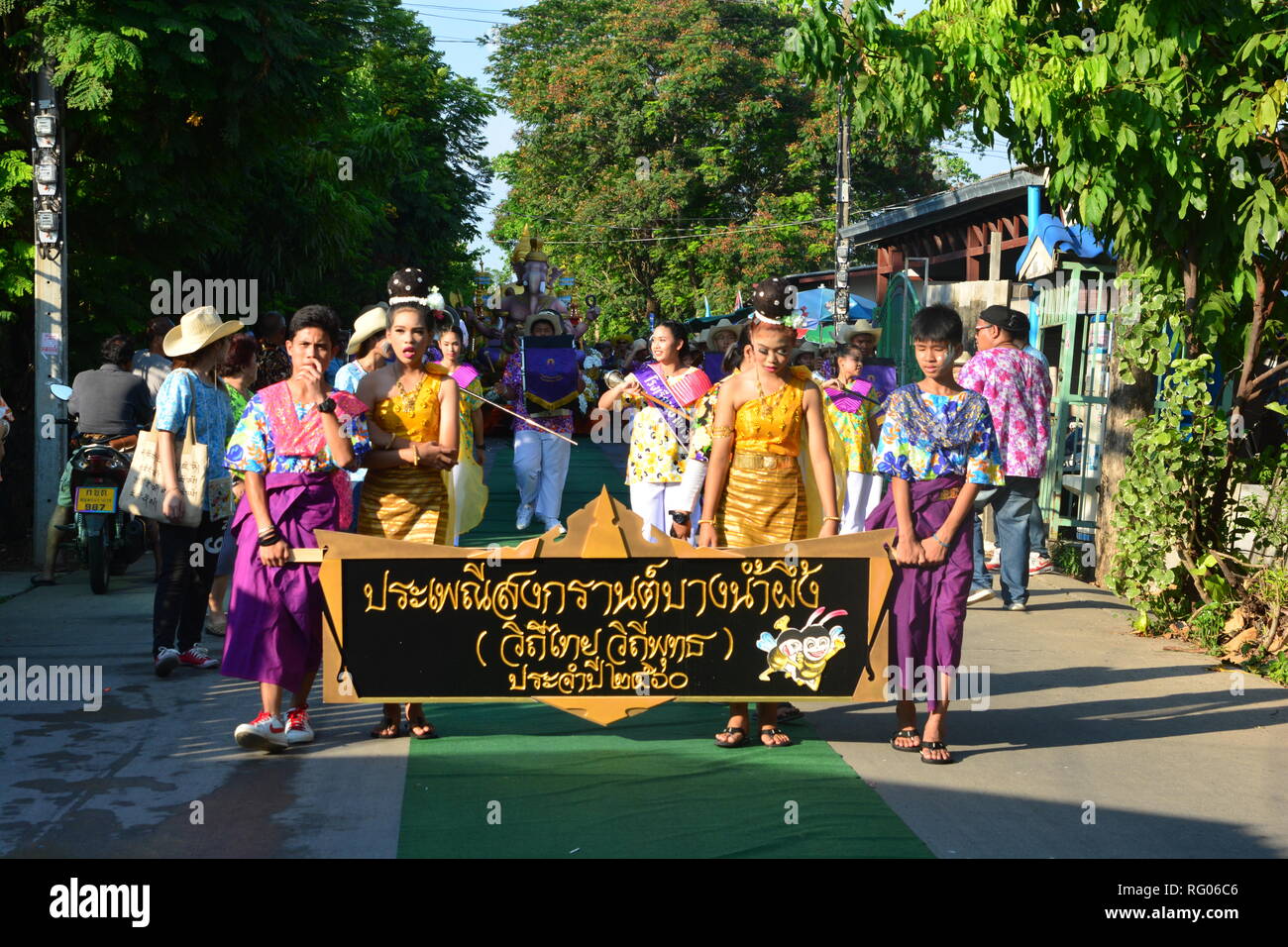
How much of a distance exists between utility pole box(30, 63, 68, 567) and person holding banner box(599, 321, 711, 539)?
4.56 meters

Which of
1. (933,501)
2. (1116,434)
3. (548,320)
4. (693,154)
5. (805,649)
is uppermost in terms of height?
(693,154)

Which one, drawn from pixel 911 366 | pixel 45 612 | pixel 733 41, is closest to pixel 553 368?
pixel 911 366

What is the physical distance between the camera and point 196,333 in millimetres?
8195

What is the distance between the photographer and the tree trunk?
10.6 m

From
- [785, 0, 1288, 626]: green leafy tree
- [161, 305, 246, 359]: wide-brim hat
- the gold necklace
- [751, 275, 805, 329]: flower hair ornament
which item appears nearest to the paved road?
[785, 0, 1288, 626]: green leafy tree

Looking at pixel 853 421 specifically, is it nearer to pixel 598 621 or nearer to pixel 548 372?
pixel 598 621

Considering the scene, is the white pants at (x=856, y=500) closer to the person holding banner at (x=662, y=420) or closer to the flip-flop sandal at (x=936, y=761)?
the person holding banner at (x=662, y=420)

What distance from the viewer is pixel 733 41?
44000mm

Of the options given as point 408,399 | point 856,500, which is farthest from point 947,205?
point 408,399

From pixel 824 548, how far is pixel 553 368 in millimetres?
8510

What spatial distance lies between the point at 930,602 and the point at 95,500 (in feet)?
20.3

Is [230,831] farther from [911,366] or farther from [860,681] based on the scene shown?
[911,366]

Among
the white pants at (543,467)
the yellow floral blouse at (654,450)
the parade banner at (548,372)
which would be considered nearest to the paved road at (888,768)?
the yellow floral blouse at (654,450)

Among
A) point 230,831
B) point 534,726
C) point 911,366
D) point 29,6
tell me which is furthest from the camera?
point 911,366
